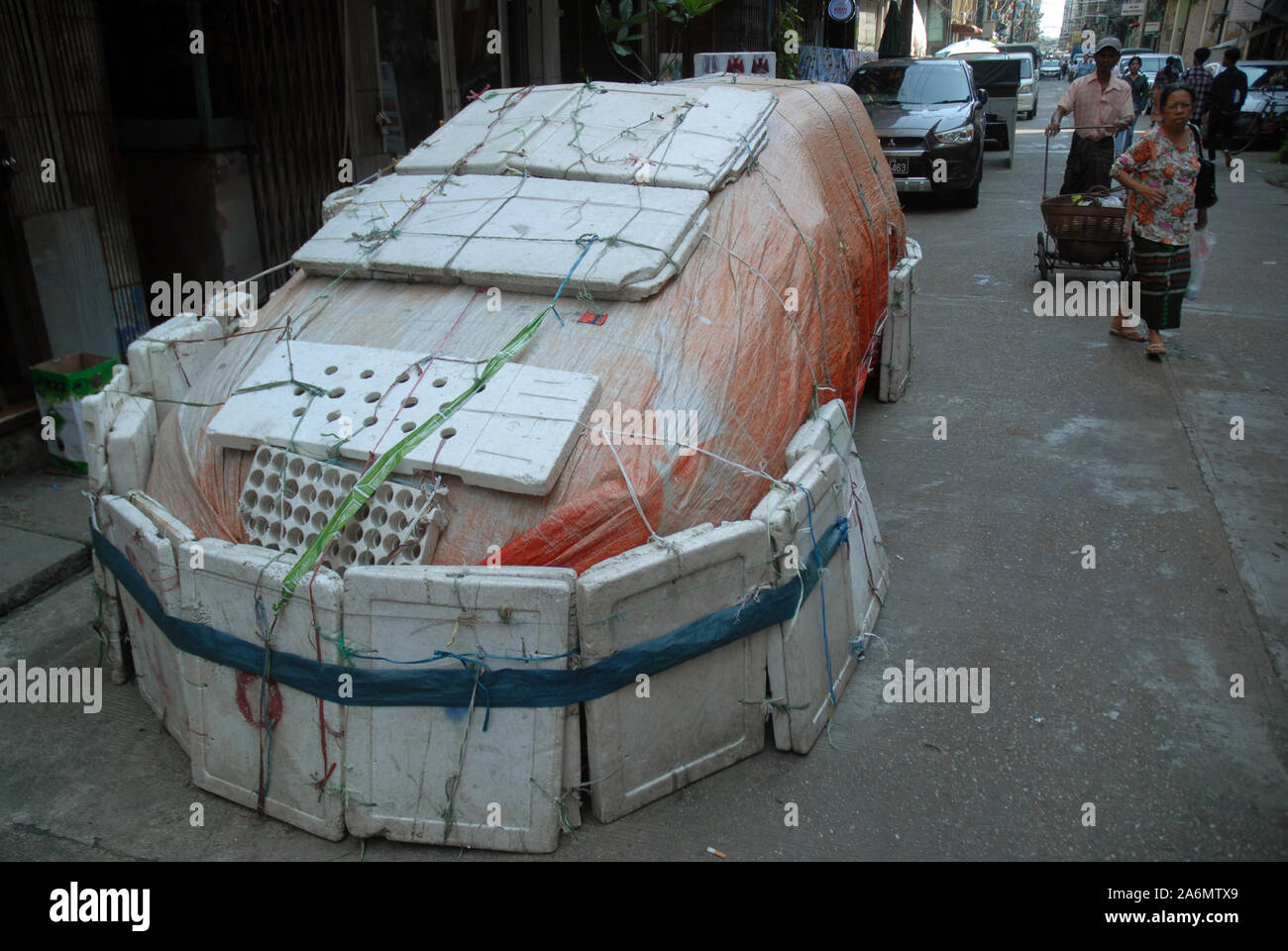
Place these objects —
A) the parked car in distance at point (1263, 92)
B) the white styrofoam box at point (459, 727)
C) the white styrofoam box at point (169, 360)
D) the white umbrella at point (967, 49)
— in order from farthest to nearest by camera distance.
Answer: the white umbrella at point (967, 49) → the parked car in distance at point (1263, 92) → the white styrofoam box at point (169, 360) → the white styrofoam box at point (459, 727)

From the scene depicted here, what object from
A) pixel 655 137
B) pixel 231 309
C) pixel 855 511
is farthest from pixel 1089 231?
pixel 231 309

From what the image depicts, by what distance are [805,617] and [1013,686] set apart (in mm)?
924

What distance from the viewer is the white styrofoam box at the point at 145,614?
2.96m

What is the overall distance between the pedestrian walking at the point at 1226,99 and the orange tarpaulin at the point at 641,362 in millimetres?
15131

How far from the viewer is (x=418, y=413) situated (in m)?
3.18

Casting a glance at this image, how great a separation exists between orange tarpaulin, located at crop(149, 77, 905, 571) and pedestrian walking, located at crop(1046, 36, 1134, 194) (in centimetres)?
583

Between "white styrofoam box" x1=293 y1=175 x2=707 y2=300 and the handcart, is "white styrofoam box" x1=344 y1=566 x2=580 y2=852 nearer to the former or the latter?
"white styrofoam box" x1=293 y1=175 x2=707 y2=300

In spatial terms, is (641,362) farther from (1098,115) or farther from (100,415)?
(1098,115)

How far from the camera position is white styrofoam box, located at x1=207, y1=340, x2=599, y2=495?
2975mm

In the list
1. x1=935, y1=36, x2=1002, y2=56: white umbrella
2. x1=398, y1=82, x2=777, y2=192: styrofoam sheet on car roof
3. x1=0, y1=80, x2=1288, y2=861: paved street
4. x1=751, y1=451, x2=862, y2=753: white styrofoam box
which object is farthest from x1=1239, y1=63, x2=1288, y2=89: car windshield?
x1=751, y1=451, x2=862, y2=753: white styrofoam box

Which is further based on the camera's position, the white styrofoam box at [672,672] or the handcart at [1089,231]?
the handcart at [1089,231]

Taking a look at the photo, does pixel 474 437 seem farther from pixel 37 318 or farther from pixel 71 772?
pixel 37 318

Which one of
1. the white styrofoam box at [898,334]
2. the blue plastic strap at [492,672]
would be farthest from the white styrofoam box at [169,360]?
the white styrofoam box at [898,334]

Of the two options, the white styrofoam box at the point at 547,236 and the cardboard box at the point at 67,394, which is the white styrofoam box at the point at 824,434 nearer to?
the white styrofoam box at the point at 547,236
